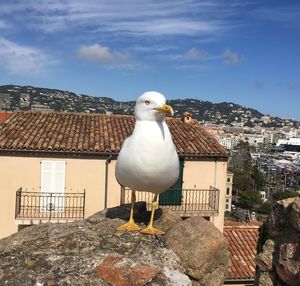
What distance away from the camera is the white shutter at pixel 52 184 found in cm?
1675

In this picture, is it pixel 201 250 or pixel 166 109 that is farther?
pixel 201 250

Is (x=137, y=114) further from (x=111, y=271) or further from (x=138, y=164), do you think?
(x=111, y=271)

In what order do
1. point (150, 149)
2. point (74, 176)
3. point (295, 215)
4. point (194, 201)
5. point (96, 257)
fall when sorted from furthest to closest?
point (194, 201) → point (74, 176) → point (150, 149) → point (96, 257) → point (295, 215)

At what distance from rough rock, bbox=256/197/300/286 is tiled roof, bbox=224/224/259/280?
9.79 metres

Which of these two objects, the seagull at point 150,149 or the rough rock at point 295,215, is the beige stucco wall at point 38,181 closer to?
the seagull at point 150,149

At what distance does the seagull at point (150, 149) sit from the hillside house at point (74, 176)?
11.1 m

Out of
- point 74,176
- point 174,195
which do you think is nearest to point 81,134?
point 74,176

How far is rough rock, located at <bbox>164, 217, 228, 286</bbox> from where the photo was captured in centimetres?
542

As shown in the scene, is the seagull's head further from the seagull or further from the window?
the window

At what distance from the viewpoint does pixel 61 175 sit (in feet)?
55.5

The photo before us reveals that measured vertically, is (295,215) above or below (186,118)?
below

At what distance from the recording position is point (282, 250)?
543 centimetres

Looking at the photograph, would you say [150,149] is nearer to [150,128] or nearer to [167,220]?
[150,128]

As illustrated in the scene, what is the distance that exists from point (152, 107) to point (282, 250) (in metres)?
2.40
